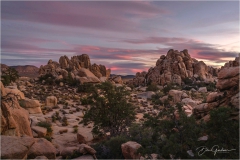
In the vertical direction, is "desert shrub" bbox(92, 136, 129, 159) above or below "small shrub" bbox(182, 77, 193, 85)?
below

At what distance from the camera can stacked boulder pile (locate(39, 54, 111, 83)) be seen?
60062 millimetres

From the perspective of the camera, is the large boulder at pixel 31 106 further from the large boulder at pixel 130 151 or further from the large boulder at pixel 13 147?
the large boulder at pixel 130 151

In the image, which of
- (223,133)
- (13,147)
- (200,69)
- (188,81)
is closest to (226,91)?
(223,133)

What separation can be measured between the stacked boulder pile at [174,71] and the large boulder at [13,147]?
58.8 metres

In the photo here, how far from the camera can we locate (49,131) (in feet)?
65.5

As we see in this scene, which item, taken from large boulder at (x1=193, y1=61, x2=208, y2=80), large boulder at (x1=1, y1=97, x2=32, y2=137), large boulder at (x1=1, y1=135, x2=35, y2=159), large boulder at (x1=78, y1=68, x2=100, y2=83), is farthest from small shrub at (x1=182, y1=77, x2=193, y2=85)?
large boulder at (x1=1, y1=135, x2=35, y2=159)

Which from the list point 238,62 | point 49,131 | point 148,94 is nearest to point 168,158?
point 238,62

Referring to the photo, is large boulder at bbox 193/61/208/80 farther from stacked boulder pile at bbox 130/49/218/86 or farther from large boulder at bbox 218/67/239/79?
large boulder at bbox 218/67/239/79

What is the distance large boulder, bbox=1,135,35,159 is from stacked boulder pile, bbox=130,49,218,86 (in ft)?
193

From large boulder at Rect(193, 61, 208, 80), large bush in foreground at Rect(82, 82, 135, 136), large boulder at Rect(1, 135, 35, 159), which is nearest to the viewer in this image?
large boulder at Rect(1, 135, 35, 159)

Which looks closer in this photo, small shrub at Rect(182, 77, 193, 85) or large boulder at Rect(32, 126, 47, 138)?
large boulder at Rect(32, 126, 47, 138)

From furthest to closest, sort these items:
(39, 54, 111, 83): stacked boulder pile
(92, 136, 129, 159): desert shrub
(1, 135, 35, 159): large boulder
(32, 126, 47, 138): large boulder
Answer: (39, 54, 111, 83): stacked boulder pile < (32, 126, 47, 138): large boulder < (92, 136, 129, 159): desert shrub < (1, 135, 35, 159): large boulder

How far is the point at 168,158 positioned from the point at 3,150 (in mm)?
7229

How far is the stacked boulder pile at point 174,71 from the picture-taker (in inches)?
2643
